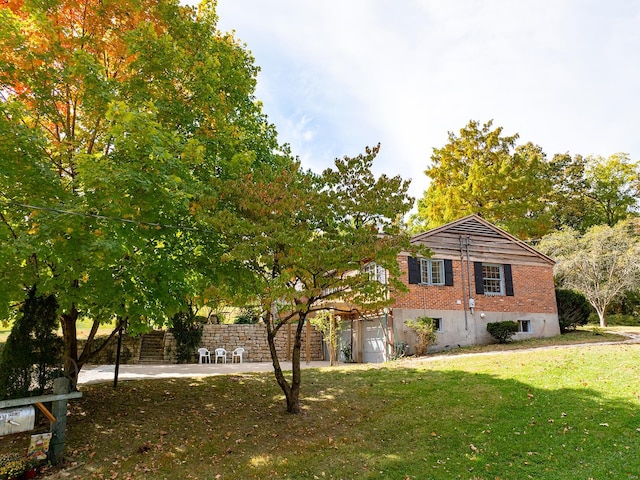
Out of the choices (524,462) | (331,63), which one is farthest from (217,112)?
(524,462)

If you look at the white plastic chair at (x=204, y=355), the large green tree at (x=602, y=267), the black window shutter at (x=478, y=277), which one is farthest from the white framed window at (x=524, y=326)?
the white plastic chair at (x=204, y=355)

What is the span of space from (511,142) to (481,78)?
68.1ft

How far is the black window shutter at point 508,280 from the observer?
1952cm

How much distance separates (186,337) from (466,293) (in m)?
13.4

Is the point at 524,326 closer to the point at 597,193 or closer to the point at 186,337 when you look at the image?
the point at 186,337

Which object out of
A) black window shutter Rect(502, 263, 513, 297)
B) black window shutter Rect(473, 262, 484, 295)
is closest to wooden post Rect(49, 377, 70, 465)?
black window shutter Rect(473, 262, 484, 295)

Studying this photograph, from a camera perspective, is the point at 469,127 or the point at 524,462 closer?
the point at 524,462

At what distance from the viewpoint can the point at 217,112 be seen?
9367 mm

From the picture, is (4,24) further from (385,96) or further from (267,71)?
(385,96)

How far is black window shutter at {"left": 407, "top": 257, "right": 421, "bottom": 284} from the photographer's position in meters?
18.0

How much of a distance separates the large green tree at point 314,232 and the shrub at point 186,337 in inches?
503

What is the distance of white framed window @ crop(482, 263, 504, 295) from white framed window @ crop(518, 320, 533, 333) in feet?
5.45

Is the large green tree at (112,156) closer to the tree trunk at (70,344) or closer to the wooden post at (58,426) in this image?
the tree trunk at (70,344)

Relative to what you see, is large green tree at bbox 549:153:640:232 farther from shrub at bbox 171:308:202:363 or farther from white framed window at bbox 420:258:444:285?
shrub at bbox 171:308:202:363
